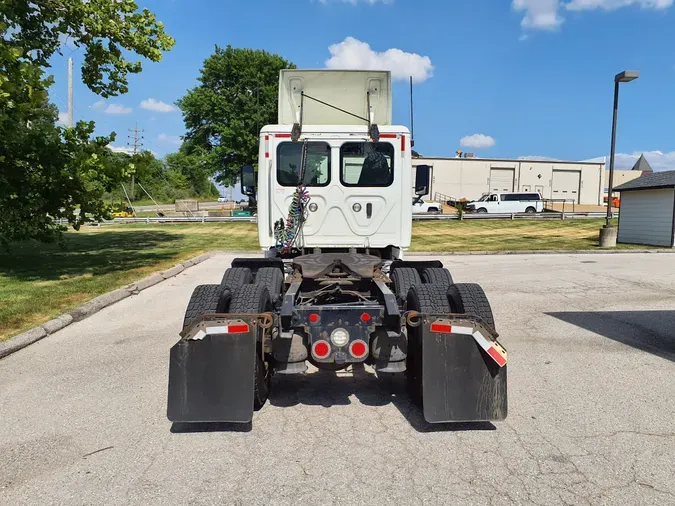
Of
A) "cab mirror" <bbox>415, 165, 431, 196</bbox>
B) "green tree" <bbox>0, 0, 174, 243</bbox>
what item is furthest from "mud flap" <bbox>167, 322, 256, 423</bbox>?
"green tree" <bbox>0, 0, 174, 243</bbox>

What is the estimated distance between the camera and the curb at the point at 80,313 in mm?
6191

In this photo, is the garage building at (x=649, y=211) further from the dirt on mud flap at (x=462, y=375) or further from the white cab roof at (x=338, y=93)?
the dirt on mud flap at (x=462, y=375)

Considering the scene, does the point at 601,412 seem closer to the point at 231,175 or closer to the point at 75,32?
the point at 75,32

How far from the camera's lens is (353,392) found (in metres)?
4.72

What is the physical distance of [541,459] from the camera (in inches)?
135

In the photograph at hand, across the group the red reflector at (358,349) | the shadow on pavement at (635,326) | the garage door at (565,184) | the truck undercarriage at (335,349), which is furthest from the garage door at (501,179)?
the red reflector at (358,349)

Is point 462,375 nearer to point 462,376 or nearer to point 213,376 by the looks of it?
point 462,376

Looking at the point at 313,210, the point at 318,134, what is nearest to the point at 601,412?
the point at 313,210

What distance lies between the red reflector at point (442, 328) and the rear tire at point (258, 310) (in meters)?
1.34

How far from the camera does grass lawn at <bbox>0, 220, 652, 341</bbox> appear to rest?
851 cm

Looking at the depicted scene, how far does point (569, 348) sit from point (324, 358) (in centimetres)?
370

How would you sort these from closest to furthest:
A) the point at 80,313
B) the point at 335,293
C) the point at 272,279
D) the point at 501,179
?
the point at 335,293 → the point at 272,279 → the point at 80,313 → the point at 501,179

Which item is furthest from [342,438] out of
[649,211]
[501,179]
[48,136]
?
[501,179]

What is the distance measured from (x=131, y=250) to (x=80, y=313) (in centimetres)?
965
